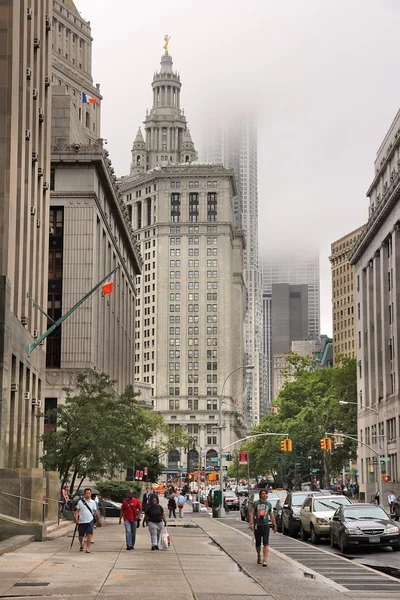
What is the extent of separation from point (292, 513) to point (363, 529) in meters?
10.4

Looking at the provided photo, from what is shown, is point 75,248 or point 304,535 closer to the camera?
point 304,535

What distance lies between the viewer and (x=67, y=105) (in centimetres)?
8562

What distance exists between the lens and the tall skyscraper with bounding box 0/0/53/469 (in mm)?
43562

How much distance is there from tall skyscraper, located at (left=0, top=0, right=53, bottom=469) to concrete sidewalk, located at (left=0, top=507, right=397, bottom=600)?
12030 mm

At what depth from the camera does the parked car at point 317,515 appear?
118ft

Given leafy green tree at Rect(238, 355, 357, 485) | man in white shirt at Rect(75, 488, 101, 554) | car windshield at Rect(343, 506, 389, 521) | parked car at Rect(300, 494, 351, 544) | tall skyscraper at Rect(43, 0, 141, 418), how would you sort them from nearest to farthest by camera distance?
man in white shirt at Rect(75, 488, 101, 554) → car windshield at Rect(343, 506, 389, 521) → parked car at Rect(300, 494, 351, 544) → tall skyscraper at Rect(43, 0, 141, 418) → leafy green tree at Rect(238, 355, 357, 485)

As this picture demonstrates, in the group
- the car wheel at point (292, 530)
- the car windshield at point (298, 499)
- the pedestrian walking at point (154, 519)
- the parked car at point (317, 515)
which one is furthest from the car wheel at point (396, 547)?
the car windshield at point (298, 499)

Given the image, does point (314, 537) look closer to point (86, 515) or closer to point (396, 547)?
point (396, 547)

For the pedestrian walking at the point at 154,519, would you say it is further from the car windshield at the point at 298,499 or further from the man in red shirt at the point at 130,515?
the car windshield at the point at 298,499

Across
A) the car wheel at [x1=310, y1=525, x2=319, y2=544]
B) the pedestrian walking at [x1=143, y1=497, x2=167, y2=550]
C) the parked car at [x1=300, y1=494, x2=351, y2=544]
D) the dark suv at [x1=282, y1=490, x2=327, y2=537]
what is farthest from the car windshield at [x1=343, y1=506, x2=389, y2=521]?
the dark suv at [x1=282, y1=490, x2=327, y2=537]

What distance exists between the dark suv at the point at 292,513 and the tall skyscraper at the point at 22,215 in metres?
12.4

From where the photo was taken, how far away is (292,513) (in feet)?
136

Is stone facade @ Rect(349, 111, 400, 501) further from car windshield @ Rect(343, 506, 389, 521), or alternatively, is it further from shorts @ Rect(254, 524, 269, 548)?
shorts @ Rect(254, 524, 269, 548)

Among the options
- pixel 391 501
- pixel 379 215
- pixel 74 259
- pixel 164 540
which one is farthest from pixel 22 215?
pixel 379 215
